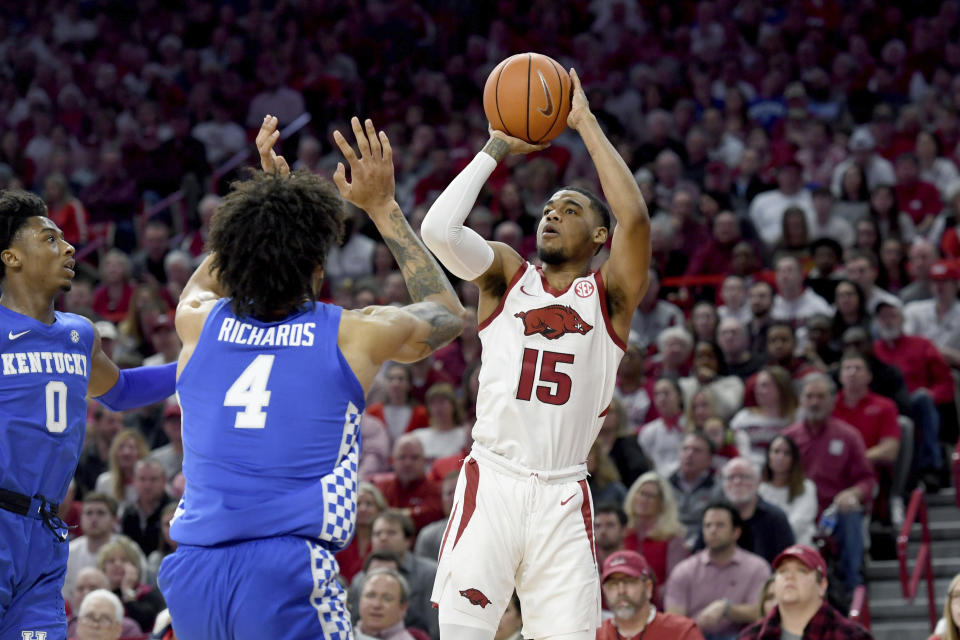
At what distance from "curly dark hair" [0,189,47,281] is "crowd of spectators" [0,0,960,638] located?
A: 6.03 feet

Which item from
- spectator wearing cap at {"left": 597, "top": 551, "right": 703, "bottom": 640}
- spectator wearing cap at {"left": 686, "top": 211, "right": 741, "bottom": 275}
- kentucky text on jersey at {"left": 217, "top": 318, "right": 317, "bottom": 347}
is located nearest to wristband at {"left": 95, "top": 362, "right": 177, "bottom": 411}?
kentucky text on jersey at {"left": 217, "top": 318, "right": 317, "bottom": 347}

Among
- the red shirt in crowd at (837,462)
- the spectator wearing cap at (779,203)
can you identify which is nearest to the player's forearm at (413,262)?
the red shirt in crowd at (837,462)

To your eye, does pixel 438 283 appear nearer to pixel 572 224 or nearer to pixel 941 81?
pixel 572 224

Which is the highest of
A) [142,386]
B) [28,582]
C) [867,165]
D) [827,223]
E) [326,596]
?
[867,165]

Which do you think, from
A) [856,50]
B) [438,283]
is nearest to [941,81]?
[856,50]

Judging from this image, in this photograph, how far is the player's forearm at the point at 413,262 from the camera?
17.9 feet

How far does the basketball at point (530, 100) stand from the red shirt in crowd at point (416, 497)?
508 cm

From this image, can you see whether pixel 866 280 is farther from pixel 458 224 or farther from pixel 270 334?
pixel 270 334

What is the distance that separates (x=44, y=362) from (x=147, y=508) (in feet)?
18.4

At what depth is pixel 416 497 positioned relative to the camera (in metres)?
11.3

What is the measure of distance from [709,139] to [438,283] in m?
11.4

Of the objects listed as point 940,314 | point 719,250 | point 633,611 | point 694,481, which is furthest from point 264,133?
point 719,250

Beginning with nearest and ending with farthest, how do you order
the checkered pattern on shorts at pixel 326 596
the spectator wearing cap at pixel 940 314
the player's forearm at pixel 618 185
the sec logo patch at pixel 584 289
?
the checkered pattern on shorts at pixel 326 596 → the player's forearm at pixel 618 185 → the sec logo patch at pixel 584 289 → the spectator wearing cap at pixel 940 314

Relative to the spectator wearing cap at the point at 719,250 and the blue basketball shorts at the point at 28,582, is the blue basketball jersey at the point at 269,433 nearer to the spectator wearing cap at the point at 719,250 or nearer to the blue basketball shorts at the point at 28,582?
the blue basketball shorts at the point at 28,582
